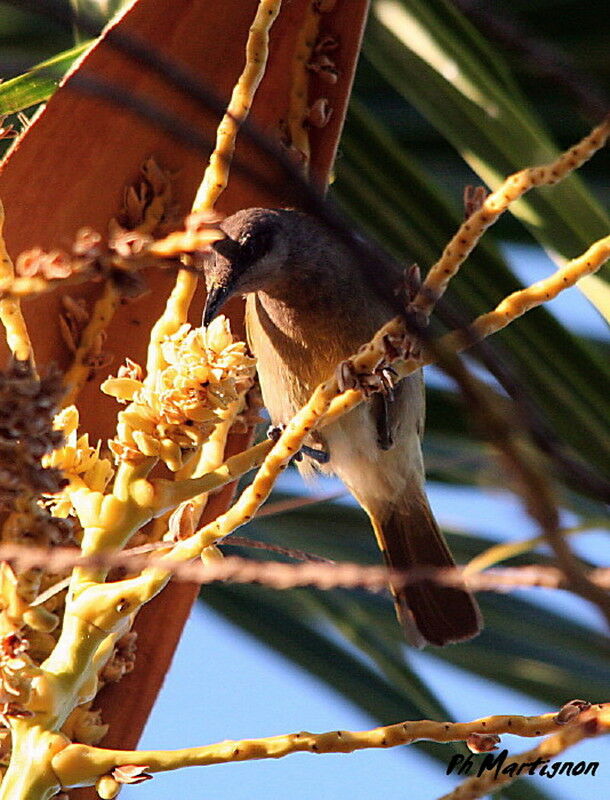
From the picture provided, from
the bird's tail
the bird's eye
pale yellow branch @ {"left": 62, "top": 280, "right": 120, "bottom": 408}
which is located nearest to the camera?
pale yellow branch @ {"left": 62, "top": 280, "right": 120, "bottom": 408}

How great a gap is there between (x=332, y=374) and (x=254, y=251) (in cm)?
25

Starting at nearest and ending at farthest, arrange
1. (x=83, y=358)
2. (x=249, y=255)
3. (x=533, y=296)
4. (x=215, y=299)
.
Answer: (x=533, y=296) < (x=83, y=358) < (x=215, y=299) < (x=249, y=255)

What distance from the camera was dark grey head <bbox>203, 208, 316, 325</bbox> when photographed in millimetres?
1726

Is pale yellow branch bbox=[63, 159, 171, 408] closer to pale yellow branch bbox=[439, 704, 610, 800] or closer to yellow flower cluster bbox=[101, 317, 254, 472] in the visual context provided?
yellow flower cluster bbox=[101, 317, 254, 472]

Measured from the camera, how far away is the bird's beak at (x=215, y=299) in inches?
59.5

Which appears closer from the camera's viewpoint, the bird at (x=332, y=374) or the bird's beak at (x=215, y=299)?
the bird's beak at (x=215, y=299)

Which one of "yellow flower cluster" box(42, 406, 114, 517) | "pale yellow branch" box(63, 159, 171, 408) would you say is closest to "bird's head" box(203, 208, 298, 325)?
"pale yellow branch" box(63, 159, 171, 408)

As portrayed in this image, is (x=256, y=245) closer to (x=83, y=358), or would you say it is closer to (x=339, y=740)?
(x=83, y=358)

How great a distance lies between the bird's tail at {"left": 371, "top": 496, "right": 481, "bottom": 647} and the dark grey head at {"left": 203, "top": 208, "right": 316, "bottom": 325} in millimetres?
516

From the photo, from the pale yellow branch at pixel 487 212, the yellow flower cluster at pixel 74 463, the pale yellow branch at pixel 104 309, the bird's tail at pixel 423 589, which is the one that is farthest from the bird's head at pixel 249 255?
the pale yellow branch at pixel 487 212

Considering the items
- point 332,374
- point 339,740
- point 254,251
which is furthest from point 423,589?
point 339,740

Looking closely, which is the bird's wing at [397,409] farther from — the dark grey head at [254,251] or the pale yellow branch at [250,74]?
the pale yellow branch at [250,74]

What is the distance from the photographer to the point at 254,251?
1.95 metres

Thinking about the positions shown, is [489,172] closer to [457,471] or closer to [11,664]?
[11,664]
